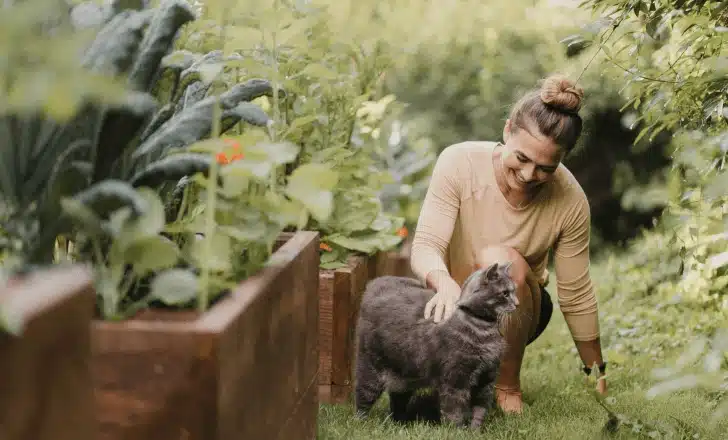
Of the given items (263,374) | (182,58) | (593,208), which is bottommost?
(593,208)

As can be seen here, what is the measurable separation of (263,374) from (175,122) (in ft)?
1.70

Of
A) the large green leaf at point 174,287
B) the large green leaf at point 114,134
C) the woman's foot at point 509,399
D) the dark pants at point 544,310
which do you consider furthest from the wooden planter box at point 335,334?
the large green leaf at point 174,287

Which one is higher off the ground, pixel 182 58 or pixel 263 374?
pixel 182 58

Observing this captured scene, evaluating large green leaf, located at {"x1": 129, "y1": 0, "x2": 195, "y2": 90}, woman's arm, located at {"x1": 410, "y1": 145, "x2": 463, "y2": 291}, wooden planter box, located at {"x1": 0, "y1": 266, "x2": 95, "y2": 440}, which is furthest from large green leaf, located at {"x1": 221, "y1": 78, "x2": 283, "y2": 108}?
woman's arm, located at {"x1": 410, "y1": 145, "x2": 463, "y2": 291}

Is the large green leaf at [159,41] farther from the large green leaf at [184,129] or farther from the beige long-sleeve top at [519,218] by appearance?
the beige long-sleeve top at [519,218]

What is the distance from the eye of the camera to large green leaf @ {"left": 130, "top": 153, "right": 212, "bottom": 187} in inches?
62.6

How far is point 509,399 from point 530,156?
2.99 ft

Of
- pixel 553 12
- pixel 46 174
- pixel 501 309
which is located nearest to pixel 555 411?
pixel 501 309

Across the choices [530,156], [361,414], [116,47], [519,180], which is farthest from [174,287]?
[519,180]

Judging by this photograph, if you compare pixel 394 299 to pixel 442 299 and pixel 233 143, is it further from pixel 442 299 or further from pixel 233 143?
pixel 233 143

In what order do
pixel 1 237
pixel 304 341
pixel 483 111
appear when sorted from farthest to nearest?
pixel 483 111
pixel 304 341
pixel 1 237

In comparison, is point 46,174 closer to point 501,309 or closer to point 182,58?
point 182,58

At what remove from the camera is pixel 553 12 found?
730 cm

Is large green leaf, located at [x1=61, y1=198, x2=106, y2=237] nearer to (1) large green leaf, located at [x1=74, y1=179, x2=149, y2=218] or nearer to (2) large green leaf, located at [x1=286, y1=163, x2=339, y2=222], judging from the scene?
(1) large green leaf, located at [x1=74, y1=179, x2=149, y2=218]
